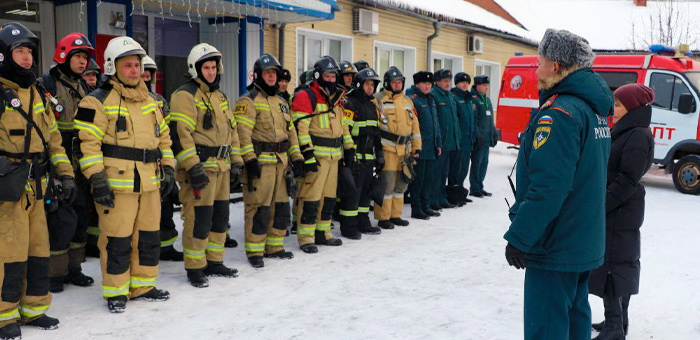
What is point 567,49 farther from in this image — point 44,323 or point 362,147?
point 362,147

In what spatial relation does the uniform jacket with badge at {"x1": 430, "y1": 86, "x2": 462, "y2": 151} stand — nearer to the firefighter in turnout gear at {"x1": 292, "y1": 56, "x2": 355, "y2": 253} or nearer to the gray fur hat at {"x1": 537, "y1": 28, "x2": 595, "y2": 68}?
the firefighter in turnout gear at {"x1": 292, "y1": 56, "x2": 355, "y2": 253}

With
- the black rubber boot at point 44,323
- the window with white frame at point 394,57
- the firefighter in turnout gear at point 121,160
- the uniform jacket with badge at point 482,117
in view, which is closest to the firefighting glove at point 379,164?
the uniform jacket with badge at point 482,117

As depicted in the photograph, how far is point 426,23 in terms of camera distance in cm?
1548

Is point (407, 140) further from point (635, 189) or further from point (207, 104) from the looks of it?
point (635, 189)

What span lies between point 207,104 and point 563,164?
11.6 feet

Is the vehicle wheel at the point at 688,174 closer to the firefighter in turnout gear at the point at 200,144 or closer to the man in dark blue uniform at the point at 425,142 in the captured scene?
the man in dark blue uniform at the point at 425,142

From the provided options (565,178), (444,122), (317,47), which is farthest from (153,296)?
(317,47)

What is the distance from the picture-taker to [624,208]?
418cm

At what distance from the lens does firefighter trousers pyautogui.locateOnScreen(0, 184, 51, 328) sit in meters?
4.15

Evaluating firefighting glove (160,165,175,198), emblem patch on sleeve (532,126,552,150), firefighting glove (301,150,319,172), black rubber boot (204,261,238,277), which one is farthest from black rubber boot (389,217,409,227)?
emblem patch on sleeve (532,126,552,150)

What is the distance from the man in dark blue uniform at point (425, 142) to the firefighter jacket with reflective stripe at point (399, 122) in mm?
373

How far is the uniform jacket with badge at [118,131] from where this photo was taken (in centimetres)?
456

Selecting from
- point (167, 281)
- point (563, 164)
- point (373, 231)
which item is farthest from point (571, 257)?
point (373, 231)

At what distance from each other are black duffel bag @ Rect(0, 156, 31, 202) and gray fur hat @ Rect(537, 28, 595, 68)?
345 cm
